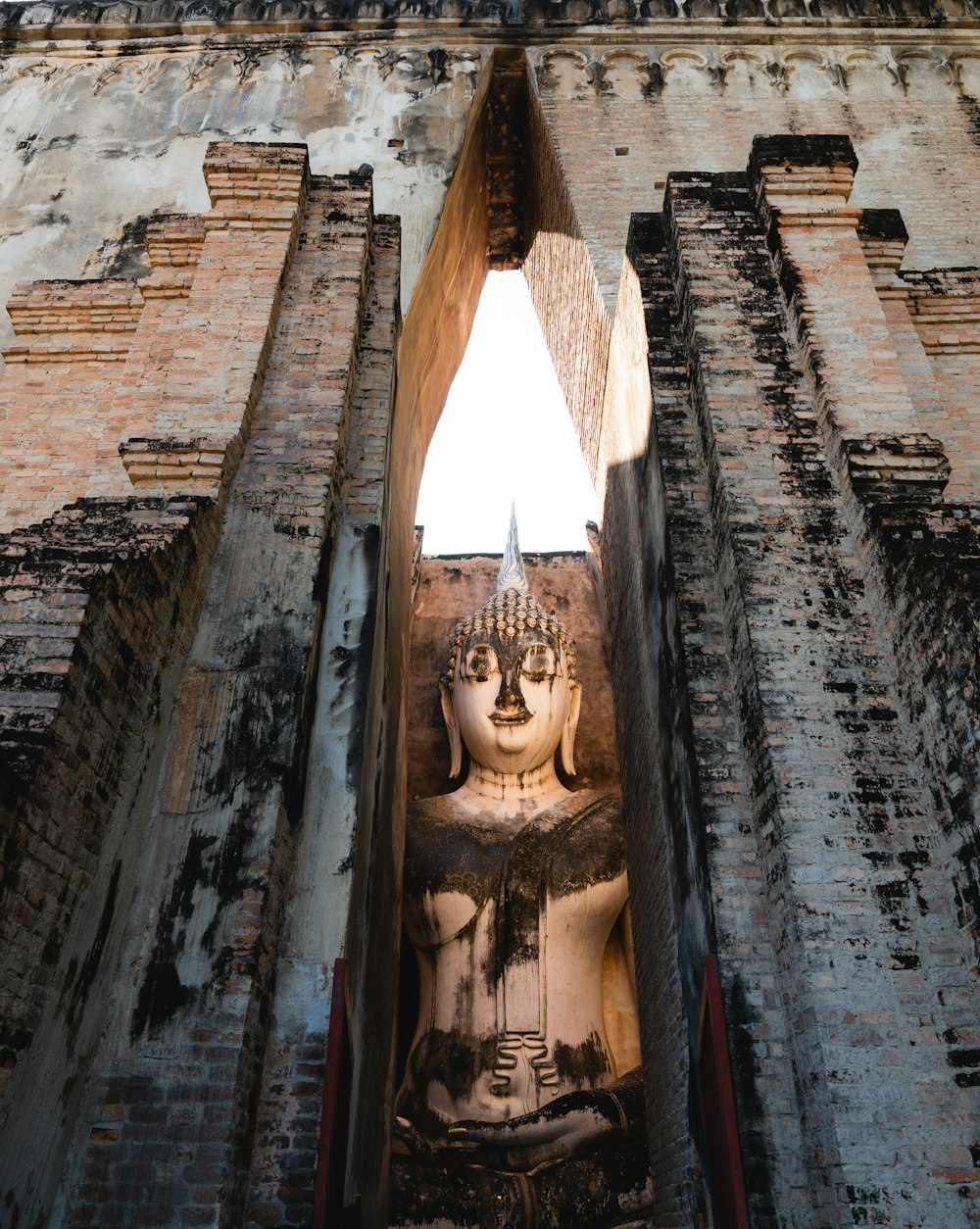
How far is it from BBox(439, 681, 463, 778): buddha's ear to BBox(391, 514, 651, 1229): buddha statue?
2cm

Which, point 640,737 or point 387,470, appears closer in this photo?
point 387,470

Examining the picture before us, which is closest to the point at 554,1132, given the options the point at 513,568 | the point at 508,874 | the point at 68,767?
the point at 508,874

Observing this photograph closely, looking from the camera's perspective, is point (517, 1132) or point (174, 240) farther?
point (174, 240)

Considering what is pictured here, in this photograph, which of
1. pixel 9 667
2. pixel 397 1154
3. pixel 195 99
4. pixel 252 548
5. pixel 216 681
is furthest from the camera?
pixel 195 99

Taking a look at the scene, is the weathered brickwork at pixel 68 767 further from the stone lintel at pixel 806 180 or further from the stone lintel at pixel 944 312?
the stone lintel at pixel 944 312

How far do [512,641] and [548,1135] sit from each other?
369 cm

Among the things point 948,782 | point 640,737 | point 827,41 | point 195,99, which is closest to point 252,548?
point 640,737

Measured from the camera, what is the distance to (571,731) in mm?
8594

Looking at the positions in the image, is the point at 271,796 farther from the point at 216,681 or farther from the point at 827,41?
the point at 827,41

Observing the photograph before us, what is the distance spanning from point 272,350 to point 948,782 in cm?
384

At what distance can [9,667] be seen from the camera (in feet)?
10.8

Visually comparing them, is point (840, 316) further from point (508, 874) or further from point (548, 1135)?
point (548, 1135)

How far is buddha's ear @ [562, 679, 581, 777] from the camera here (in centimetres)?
847

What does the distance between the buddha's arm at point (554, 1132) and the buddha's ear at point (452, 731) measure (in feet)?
9.50
